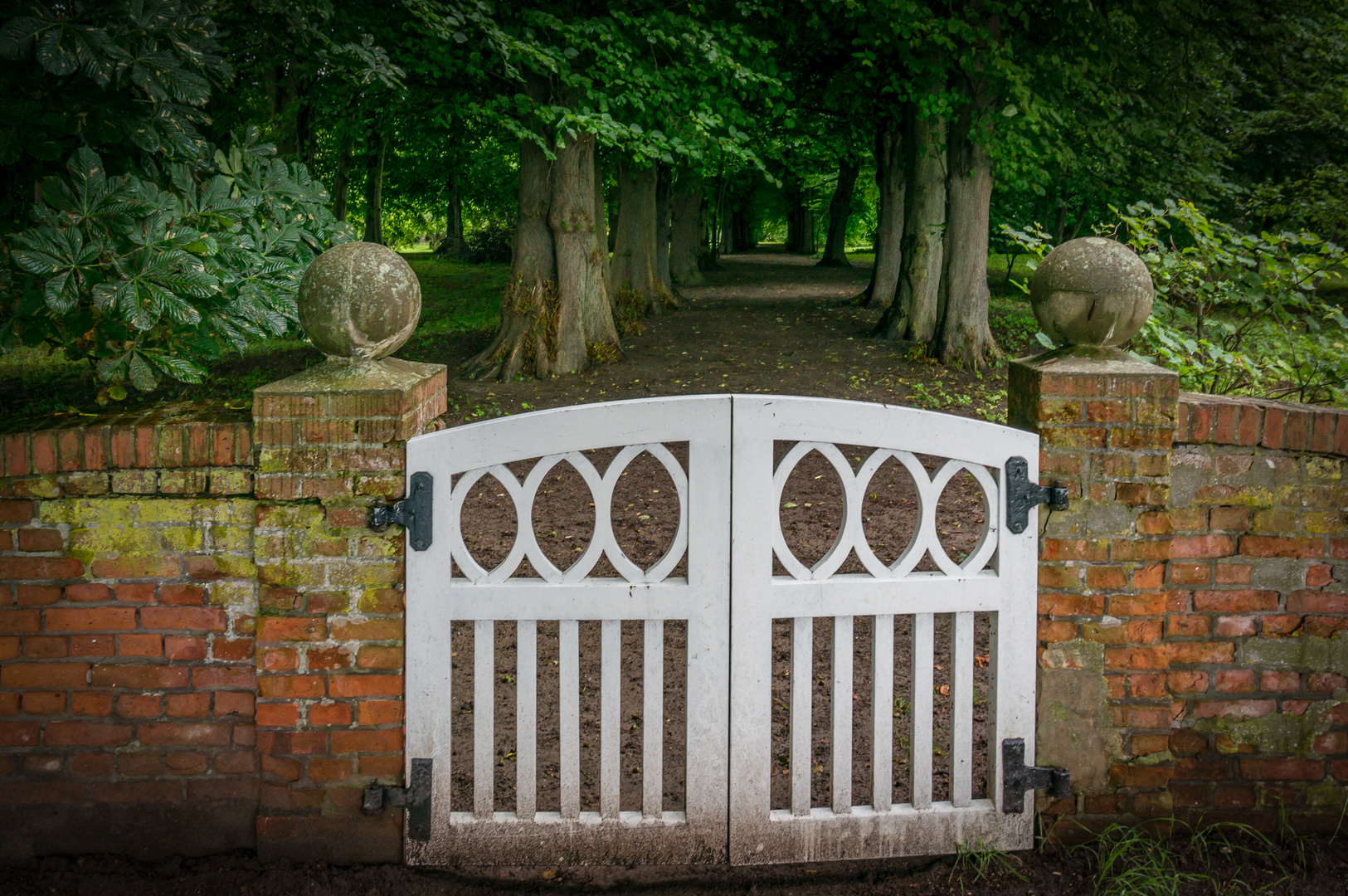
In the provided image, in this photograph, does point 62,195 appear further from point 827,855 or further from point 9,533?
point 827,855

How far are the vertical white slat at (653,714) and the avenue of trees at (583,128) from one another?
2056 millimetres

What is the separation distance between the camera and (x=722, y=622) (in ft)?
10.0

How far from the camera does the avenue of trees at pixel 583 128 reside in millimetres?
3752

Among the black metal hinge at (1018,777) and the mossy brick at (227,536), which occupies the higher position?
the mossy brick at (227,536)

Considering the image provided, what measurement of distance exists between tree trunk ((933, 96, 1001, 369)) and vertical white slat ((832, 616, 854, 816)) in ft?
32.2

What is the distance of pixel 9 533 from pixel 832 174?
3279cm

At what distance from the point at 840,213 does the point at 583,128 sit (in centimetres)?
2101

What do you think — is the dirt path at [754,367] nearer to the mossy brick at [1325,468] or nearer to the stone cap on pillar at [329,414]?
the mossy brick at [1325,468]

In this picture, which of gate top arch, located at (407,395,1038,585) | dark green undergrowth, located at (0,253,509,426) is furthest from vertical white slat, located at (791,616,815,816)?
dark green undergrowth, located at (0,253,509,426)

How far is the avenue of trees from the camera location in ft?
12.3

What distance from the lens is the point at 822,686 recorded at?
14.6ft

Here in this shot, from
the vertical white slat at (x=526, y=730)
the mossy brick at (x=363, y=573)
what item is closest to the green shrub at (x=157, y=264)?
the mossy brick at (x=363, y=573)

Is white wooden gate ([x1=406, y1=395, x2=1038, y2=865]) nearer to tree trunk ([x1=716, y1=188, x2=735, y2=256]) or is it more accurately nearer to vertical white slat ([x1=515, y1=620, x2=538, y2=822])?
vertical white slat ([x1=515, y1=620, x2=538, y2=822])

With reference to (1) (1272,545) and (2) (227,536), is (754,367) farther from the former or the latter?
(2) (227,536)
